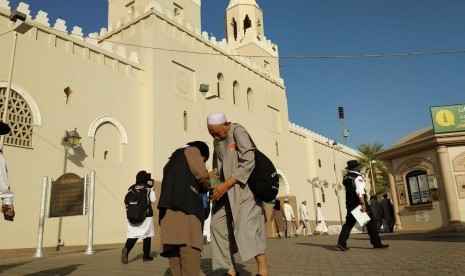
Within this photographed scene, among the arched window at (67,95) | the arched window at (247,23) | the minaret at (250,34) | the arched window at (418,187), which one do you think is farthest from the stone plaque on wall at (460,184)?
the arched window at (247,23)

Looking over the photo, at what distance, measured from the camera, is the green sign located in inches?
611

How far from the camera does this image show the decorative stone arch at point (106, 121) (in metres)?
14.7

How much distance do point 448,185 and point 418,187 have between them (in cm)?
144

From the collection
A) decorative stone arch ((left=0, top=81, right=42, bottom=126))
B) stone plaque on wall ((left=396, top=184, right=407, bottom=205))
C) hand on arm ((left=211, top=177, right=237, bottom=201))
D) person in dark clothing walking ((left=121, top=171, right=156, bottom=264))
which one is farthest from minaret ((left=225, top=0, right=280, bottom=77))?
hand on arm ((left=211, top=177, right=237, bottom=201))

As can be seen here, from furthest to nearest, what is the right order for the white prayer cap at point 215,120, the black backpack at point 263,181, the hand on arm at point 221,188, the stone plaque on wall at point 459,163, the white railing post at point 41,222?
the stone plaque on wall at point 459,163 < the white railing post at point 41,222 < the white prayer cap at point 215,120 < the black backpack at point 263,181 < the hand on arm at point 221,188

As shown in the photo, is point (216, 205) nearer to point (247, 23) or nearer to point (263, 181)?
point (263, 181)

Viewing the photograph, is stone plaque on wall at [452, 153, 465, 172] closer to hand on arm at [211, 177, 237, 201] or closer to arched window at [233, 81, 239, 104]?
arched window at [233, 81, 239, 104]

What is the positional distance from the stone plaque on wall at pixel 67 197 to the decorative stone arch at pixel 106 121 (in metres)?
4.70

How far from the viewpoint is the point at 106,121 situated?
1545 centimetres

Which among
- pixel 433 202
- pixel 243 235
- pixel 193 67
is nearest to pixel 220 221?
pixel 243 235

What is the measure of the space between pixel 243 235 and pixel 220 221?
37 centimetres

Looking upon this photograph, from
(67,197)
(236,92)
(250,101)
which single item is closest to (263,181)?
(67,197)

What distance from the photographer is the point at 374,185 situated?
138ft

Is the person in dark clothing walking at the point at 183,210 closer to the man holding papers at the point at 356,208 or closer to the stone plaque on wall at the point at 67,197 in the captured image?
the man holding papers at the point at 356,208
